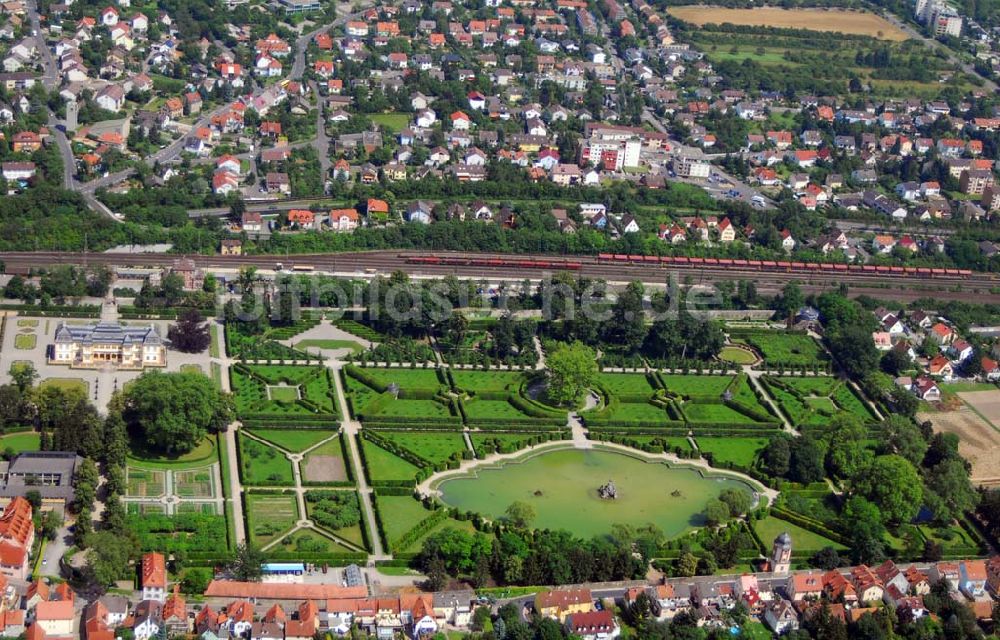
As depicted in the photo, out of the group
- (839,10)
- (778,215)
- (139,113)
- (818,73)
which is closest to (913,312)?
(778,215)

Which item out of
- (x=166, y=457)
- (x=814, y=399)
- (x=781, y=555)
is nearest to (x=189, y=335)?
(x=166, y=457)

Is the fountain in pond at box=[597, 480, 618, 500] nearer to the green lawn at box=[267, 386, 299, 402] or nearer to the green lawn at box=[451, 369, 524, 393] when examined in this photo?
the green lawn at box=[451, 369, 524, 393]

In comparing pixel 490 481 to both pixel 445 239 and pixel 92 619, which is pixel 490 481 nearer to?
pixel 92 619

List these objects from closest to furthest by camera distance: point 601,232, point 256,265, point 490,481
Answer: point 490,481
point 256,265
point 601,232

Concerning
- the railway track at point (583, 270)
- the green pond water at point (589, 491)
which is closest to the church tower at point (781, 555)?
the green pond water at point (589, 491)

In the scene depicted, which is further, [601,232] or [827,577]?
[601,232]

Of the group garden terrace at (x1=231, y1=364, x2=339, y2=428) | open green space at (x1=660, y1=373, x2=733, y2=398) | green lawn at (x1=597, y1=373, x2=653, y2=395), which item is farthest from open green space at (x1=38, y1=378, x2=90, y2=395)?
open green space at (x1=660, y1=373, x2=733, y2=398)

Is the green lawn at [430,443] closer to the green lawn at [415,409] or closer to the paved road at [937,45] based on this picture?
the green lawn at [415,409]
